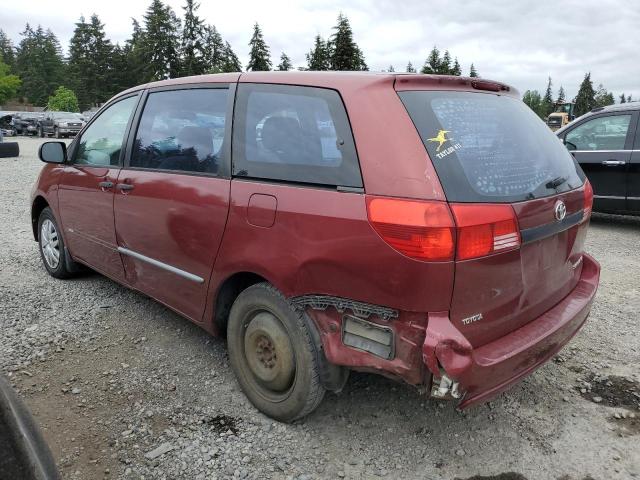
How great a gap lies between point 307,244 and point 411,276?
1.69 ft

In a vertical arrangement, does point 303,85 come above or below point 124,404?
above

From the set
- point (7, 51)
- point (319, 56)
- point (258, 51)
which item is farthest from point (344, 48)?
point (7, 51)

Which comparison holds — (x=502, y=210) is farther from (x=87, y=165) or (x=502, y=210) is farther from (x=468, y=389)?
(x=87, y=165)

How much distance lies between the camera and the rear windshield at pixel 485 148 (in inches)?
86.4

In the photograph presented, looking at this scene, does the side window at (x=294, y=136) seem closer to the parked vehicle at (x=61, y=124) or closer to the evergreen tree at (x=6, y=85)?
the parked vehicle at (x=61, y=124)

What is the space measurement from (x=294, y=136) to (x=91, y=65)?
85923 millimetres

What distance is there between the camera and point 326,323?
2.40 meters

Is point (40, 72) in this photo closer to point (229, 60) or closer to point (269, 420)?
point (229, 60)

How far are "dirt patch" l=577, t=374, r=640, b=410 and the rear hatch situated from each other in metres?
0.74

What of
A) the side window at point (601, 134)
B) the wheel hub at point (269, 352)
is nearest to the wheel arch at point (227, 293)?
the wheel hub at point (269, 352)

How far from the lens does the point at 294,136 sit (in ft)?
8.48

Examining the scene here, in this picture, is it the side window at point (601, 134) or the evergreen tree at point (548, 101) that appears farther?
the evergreen tree at point (548, 101)

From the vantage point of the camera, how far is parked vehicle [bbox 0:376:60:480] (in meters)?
1.39

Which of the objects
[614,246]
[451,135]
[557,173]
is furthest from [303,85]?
[614,246]
